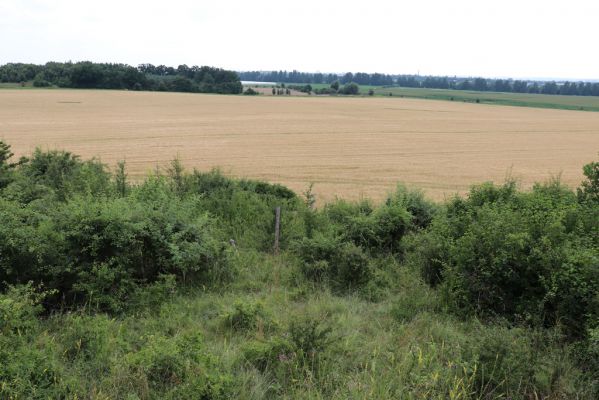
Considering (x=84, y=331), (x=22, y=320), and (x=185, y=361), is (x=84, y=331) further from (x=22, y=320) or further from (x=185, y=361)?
(x=185, y=361)

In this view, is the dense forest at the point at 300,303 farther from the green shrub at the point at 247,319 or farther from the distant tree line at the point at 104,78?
the distant tree line at the point at 104,78

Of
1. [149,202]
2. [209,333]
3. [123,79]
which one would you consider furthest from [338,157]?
[123,79]

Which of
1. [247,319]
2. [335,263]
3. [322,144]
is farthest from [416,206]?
[322,144]

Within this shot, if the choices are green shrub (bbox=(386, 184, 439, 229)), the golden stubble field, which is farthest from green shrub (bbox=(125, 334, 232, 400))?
the golden stubble field

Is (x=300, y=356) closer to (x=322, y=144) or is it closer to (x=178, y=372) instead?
(x=178, y=372)

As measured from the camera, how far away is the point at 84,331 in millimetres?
5203

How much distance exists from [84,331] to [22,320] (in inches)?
29.6

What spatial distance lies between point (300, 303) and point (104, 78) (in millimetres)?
120374

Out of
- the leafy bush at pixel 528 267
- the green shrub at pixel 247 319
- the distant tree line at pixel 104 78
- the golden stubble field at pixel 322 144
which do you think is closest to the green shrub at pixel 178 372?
the green shrub at pixel 247 319

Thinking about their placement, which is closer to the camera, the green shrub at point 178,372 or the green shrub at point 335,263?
the green shrub at point 178,372

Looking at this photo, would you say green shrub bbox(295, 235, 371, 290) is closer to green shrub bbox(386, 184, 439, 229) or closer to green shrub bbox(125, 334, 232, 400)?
green shrub bbox(386, 184, 439, 229)

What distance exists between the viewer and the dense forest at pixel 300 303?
4.43m

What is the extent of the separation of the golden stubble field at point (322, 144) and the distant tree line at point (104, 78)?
49373 millimetres

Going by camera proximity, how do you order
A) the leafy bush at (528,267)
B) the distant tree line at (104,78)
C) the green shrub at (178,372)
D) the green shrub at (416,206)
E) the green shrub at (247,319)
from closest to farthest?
the green shrub at (178,372), the leafy bush at (528,267), the green shrub at (247,319), the green shrub at (416,206), the distant tree line at (104,78)
